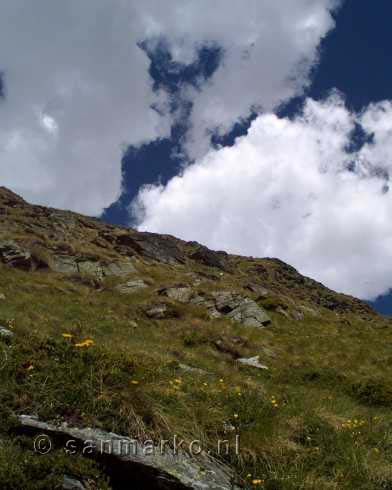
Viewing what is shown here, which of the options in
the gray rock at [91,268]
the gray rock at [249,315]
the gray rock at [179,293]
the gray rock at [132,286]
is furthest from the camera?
the gray rock at [91,268]

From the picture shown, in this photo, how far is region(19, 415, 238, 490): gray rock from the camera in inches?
213

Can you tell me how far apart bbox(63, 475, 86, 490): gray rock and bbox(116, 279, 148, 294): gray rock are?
23987 millimetres

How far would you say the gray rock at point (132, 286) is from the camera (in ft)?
95.7

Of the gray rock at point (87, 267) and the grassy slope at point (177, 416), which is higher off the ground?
the gray rock at point (87, 267)

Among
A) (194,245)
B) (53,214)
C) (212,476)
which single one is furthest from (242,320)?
(194,245)

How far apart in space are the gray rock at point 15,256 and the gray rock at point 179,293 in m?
10.2

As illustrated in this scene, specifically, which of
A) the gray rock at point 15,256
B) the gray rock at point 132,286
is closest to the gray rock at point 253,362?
the gray rock at point 132,286

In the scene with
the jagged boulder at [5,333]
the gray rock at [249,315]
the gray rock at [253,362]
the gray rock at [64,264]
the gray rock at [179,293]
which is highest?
the gray rock at [64,264]

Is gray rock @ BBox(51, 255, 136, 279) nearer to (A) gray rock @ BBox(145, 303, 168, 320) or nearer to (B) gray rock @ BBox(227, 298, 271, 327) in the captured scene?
(A) gray rock @ BBox(145, 303, 168, 320)

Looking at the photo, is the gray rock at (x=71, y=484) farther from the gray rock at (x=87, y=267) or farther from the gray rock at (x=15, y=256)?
the gray rock at (x=87, y=267)

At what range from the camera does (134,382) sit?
716 centimetres

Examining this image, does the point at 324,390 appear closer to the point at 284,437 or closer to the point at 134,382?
the point at 284,437

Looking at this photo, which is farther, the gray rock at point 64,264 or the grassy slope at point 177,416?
the gray rock at point 64,264

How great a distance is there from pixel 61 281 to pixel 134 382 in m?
22.4
